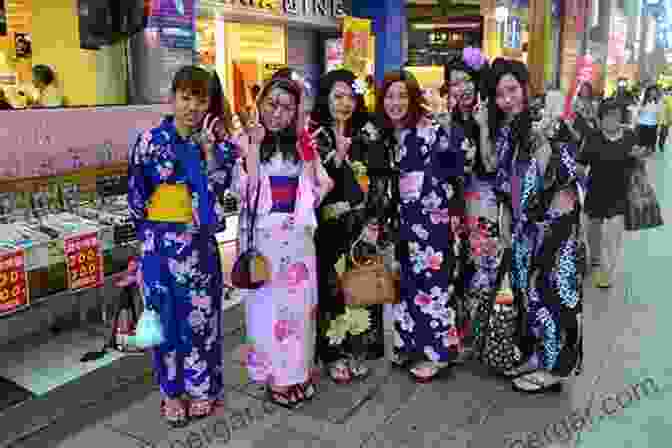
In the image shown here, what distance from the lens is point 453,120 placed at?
367cm

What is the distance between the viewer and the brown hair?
3434 millimetres

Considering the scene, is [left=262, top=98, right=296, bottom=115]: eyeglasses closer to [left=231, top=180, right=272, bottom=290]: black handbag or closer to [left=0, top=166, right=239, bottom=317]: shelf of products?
[left=231, top=180, right=272, bottom=290]: black handbag

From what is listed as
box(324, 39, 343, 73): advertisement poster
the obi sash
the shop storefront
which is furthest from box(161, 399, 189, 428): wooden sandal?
box(324, 39, 343, 73): advertisement poster

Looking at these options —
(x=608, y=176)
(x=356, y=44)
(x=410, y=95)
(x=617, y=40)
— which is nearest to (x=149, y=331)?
(x=410, y=95)

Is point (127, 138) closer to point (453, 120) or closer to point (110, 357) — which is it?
point (110, 357)

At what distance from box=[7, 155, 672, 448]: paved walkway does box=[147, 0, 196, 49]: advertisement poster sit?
2502mm

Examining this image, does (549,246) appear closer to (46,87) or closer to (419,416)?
(419,416)

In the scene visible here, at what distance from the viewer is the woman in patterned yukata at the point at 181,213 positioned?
2.96m

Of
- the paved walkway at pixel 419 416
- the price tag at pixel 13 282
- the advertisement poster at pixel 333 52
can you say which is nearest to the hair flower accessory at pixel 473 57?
the paved walkway at pixel 419 416

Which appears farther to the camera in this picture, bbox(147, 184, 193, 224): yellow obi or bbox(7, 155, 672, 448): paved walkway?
bbox(7, 155, 672, 448): paved walkway

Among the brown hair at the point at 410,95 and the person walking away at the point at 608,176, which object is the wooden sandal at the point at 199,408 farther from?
the person walking away at the point at 608,176

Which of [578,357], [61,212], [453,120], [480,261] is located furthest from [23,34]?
[578,357]

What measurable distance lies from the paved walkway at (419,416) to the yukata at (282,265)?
1.00 feet

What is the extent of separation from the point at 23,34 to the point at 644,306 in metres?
5.28
